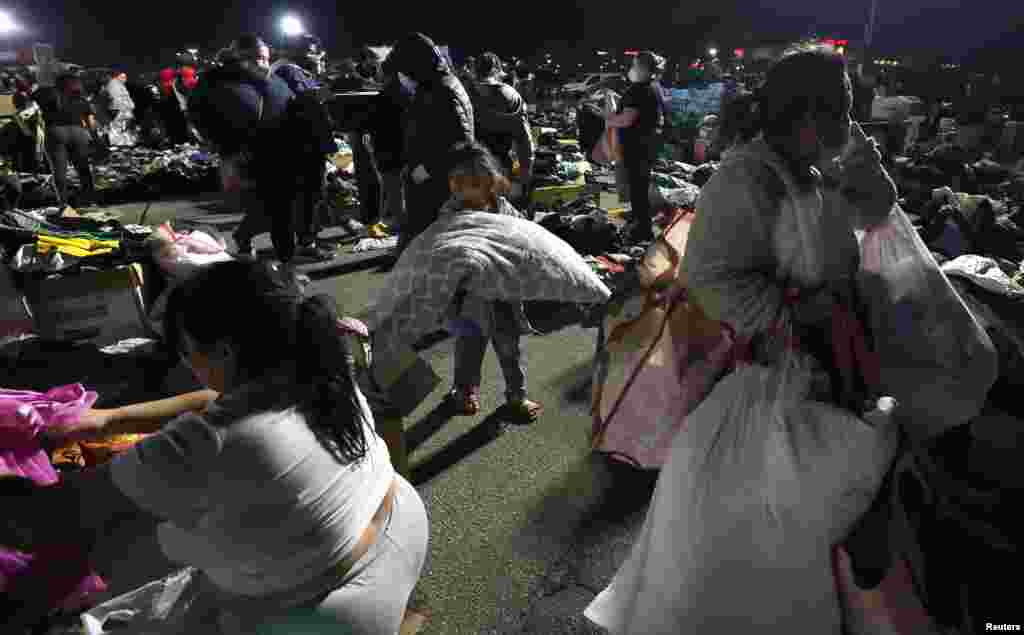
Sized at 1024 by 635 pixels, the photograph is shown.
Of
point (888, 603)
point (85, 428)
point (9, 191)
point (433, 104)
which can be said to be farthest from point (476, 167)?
point (9, 191)

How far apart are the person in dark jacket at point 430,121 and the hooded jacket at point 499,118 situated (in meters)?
1.44

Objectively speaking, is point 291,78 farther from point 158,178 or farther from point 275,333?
point 158,178

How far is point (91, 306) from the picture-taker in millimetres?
4250

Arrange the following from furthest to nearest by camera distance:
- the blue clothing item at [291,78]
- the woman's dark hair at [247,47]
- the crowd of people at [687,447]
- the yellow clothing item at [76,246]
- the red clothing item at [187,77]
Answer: the red clothing item at [187,77] → the blue clothing item at [291,78] → the woman's dark hair at [247,47] → the yellow clothing item at [76,246] → the crowd of people at [687,447]

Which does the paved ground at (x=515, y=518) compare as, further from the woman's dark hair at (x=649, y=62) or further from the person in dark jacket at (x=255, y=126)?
the woman's dark hair at (x=649, y=62)

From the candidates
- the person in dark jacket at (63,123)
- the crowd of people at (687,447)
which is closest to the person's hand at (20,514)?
the crowd of people at (687,447)

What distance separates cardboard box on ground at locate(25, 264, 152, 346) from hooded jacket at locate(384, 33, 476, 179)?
222 cm

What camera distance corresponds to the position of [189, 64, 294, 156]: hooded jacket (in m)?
4.61

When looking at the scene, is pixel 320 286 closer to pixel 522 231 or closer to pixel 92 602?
pixel 522 231

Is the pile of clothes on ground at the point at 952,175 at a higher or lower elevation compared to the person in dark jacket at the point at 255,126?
lower

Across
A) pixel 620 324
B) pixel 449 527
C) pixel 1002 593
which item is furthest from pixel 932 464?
pixel 449 527

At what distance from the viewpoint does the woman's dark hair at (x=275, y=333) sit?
1393mm

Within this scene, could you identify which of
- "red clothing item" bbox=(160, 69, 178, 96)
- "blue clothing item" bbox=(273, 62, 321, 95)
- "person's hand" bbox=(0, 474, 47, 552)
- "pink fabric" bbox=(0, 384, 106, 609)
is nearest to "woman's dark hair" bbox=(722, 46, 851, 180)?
"pink fabric" bbox=(0, 384, 106, 609)

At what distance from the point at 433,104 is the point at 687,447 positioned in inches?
134
